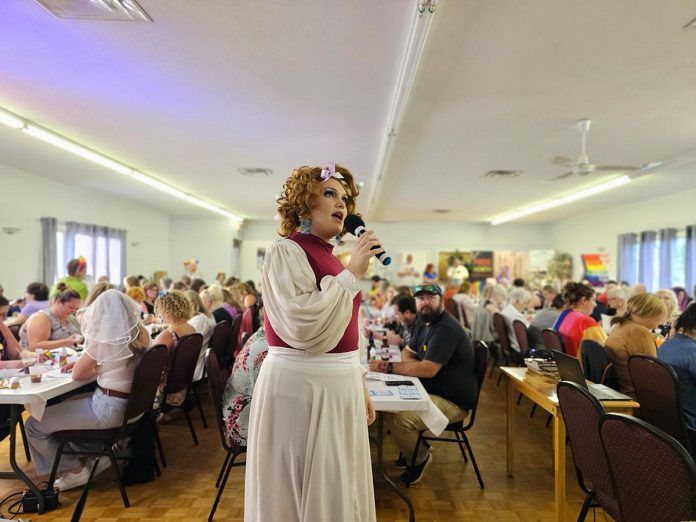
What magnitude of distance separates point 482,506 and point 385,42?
2919mm

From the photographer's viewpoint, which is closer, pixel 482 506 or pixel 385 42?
pixel 482 506

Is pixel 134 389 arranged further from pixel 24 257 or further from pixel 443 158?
pixel 24 257

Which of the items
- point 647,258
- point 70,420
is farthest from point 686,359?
point 647,258

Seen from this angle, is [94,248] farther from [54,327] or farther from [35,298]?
[54,327]

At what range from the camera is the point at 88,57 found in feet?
10.8

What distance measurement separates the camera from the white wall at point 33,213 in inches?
267

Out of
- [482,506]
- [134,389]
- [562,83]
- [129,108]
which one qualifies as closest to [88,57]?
[129,108]

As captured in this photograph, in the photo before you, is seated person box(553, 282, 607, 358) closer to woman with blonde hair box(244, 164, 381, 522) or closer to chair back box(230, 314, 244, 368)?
woman with blonde hair box(244, 164, 381, 522)

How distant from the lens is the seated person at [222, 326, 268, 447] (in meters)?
2.34

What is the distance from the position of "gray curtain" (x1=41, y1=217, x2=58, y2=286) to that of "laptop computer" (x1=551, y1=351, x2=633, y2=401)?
758 cm

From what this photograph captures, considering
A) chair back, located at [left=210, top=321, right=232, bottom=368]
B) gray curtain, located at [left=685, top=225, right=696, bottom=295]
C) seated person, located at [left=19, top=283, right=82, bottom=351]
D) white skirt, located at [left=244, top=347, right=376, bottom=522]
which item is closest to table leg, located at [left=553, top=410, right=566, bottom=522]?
white skirt, located at [left=244, top=347, right=376, bottom=522]

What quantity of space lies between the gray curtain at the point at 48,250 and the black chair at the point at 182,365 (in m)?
5.13

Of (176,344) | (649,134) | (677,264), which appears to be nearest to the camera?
(176,344)

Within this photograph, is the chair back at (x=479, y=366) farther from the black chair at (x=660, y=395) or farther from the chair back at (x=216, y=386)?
the chair back at (x=216, y=386)
